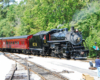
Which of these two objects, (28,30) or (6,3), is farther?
(6,3)

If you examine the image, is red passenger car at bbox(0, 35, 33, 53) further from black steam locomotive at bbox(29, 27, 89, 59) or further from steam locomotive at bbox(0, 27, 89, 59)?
black steam locomotive at bbox(29, 27, 89, 59)

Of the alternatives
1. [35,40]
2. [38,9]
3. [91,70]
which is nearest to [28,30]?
[38,9]

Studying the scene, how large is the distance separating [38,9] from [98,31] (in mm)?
13627

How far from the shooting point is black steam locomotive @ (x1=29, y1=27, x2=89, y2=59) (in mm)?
17203

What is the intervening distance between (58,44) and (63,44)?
68cm

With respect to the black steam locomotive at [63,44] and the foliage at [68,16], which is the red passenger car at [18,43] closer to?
the black steam locomotive at [63,44]

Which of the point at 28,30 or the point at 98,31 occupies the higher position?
the point at 28,30

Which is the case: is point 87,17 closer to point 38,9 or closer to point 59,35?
point 59,35

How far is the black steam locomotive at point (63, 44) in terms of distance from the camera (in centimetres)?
1720

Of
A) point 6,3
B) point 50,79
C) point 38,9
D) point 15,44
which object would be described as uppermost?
point 6,3

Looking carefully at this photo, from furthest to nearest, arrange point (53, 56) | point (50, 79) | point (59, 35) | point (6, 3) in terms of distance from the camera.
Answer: point (6, 3) → point (53, 56) → point (59, 35) → point (50, 79)

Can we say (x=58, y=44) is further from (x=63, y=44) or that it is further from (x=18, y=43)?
(x=18, y=43)

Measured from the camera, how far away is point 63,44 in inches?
722

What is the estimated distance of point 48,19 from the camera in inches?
1250
